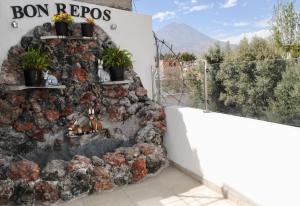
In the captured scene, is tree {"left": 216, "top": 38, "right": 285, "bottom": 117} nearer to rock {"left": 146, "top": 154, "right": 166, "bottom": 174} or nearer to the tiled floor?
the tiled floor

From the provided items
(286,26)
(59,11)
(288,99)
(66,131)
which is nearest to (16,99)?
(66,131)

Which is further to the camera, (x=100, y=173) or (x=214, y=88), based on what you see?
(x=214, y=88)

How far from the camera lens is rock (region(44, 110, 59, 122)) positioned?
604 centimetres

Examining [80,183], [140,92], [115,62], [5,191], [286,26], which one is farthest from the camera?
[286,26]

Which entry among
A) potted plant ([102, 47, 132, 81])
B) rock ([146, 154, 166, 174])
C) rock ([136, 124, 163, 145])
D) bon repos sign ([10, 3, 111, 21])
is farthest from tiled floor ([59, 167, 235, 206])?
bon repos sign ([10, 3, 111, 21])

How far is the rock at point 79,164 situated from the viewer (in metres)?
5.37

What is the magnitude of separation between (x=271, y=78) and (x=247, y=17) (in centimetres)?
6348

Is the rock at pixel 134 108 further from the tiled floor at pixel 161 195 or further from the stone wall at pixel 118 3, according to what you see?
the stone wall at pixel 118 3

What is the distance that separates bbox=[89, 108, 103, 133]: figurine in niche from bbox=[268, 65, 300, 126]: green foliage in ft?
10.8

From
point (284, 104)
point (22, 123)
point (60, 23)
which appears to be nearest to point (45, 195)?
point (22, 123)

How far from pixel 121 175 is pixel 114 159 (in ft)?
1.01

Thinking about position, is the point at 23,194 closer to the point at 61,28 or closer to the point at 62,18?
the point at 61,28

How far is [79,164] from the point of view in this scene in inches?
214

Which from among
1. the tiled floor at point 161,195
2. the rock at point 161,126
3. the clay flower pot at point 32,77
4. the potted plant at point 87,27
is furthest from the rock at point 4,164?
the rock at point 161,126
